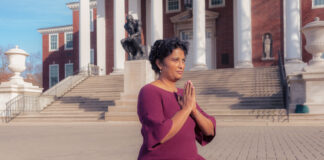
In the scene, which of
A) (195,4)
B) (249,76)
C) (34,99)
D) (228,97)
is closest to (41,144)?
(228,97)

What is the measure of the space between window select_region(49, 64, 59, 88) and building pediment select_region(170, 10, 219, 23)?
18.1 m

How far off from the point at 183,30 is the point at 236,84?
40.6ft

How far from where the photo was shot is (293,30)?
23109 mm

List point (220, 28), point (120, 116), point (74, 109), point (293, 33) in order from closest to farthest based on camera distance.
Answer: point (120, 116) < point (74, 109) < point (293, 33) < point (220, 28)

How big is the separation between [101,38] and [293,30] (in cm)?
1646

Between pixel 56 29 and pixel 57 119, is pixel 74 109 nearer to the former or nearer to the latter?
pixel 57 119

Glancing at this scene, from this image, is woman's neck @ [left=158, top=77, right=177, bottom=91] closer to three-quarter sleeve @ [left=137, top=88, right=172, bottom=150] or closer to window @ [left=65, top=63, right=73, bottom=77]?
three-quarter sleeve @ [left=137, top=88, right=172, bottom=150]

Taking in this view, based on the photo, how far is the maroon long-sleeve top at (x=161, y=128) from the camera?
215cm

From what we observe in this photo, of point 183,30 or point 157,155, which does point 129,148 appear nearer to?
point 157,155

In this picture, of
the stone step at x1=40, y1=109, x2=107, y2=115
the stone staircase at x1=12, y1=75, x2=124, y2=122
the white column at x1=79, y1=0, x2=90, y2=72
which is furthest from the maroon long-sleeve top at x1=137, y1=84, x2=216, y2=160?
the white column at x1=79, y1=0, x2=90, y2=72

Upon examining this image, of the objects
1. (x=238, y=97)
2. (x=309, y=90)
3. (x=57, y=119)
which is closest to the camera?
(x=309, y=90)

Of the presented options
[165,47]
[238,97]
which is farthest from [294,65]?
[165,47]

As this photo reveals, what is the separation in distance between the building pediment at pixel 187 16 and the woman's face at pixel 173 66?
2743 centimetres

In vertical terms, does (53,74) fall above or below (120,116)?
above
